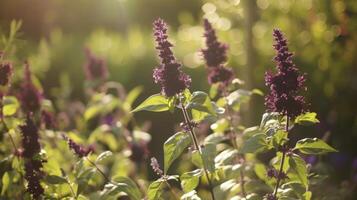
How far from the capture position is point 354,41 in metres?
6.66

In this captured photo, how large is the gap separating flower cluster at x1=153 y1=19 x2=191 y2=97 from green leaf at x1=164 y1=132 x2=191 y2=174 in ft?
Result: 0.66

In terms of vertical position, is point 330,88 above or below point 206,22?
below

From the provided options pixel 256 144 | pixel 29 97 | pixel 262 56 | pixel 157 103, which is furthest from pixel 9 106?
pixel 262 56

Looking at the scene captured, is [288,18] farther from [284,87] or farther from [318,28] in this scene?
[284,87]

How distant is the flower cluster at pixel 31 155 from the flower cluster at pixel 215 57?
986 mm

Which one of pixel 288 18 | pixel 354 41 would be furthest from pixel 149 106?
pixel 288 18

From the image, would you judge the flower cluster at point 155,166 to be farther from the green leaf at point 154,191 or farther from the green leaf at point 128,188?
the green leaf at point 128,188

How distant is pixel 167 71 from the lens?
8.59 ft

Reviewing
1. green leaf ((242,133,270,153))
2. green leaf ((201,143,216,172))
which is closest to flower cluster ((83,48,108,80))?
green leaf ((201,143,216,172))

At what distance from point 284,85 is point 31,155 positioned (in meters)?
1.28

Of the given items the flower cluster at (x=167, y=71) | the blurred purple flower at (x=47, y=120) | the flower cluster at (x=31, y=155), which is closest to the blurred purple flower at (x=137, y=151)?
the blurred purple flower at (x=47, y=120)

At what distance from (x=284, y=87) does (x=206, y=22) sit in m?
0.86

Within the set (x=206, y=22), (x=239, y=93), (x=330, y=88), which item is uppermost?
(x=206, y=22)

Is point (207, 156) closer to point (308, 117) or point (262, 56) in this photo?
point (308, 117)
